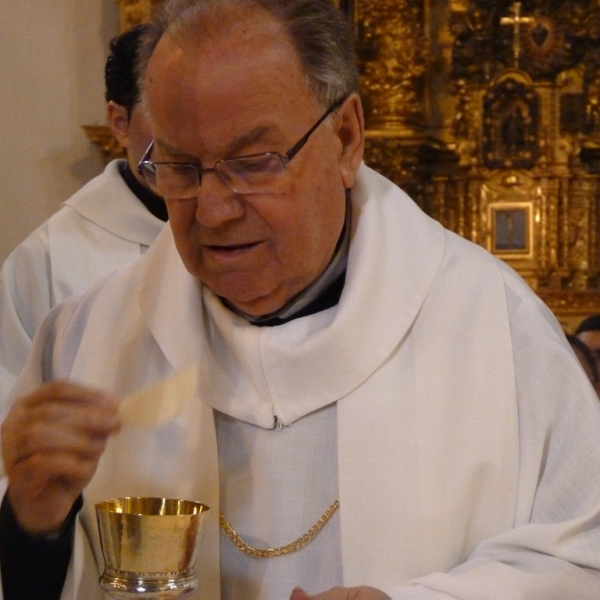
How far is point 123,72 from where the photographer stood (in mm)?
3963

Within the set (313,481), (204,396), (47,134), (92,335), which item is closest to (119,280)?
(92,335)

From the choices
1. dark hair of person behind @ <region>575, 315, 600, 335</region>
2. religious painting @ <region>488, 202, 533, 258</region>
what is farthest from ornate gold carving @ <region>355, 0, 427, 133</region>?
dark hair of person behind @ <region>575, 315, 600, 335</region>

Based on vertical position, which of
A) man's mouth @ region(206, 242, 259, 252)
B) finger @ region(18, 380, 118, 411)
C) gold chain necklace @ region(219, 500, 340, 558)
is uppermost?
man's mouth @ region(206, 242, 259, 252)

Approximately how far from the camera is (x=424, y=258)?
2311 mm

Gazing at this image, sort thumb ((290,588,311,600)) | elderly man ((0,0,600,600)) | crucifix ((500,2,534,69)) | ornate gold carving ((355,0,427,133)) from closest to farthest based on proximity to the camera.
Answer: thumb ((290,588,311,600)) → elderly man ((0,0,600,600)) → ornate gold carving ((355,0,427,133)) → crucifix ((500,2,534,69))

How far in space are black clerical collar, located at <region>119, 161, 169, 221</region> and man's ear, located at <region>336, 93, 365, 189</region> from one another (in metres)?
1.99

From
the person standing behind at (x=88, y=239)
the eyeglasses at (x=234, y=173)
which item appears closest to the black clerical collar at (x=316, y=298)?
the eyeglasses at (x=234, y=173)

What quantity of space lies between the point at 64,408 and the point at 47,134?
5.43m

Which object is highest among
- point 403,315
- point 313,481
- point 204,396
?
point 403,315

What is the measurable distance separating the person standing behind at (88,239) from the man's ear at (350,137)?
1.73 meters

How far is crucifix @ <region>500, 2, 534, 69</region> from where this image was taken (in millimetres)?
7082

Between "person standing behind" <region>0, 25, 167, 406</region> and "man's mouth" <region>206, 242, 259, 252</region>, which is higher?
"man's mouth" <region>206, 242, 259, 252</region>

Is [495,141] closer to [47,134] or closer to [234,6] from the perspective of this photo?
[47,134]

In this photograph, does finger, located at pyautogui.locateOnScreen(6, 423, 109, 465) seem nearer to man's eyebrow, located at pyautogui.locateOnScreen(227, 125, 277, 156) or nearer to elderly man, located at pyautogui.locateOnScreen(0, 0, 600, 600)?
elderly man, located at pyautogui.locateOnScreen(0, 0, 600, 600)
